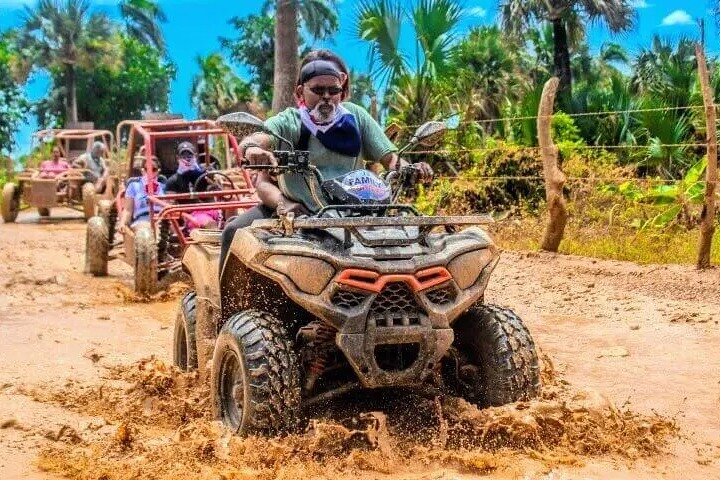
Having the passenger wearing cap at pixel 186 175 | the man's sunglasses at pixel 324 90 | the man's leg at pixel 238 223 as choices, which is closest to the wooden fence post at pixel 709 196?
the passenger wearing cap at pixel 186 175

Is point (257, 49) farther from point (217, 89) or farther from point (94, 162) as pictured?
point (94, 162)

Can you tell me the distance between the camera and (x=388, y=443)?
15.1 ft

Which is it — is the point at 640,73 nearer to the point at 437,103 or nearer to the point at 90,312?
the point at 437,103

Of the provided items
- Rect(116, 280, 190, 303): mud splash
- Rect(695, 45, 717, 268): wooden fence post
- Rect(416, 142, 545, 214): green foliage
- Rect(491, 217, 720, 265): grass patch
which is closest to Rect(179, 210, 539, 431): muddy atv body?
Rect(695, 45, 717, 268): wooden fence post

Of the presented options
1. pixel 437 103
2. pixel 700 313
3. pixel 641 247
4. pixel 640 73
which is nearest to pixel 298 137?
pixel 700 313

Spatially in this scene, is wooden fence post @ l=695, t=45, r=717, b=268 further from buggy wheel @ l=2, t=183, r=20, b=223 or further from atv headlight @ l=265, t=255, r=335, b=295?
buggy wheel @ l=2, t=183, r=20, b=223

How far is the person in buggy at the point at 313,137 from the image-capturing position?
17.0 ft

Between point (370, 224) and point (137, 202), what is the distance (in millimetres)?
7181

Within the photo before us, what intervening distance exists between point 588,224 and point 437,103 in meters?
4.98

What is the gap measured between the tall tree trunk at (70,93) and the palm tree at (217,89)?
515 centimetres

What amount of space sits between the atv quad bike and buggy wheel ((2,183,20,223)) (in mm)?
17546

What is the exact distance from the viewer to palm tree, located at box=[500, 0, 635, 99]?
83.1 feet

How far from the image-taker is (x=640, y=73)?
1031 inches

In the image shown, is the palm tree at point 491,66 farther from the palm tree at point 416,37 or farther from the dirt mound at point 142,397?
the dirt mound at point 142,397
